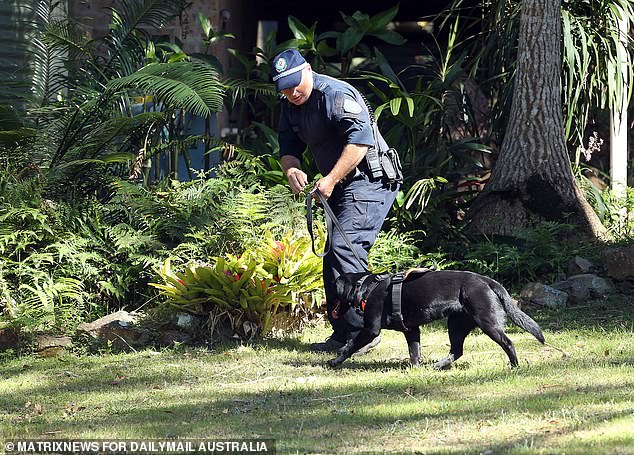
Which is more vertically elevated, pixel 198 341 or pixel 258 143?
pixel 258 143

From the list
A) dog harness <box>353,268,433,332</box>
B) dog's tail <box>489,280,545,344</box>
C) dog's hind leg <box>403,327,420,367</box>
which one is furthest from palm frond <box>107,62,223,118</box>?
dog's tail <box>489,280,545,344</box>

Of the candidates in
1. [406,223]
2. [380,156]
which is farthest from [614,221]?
[380,156]

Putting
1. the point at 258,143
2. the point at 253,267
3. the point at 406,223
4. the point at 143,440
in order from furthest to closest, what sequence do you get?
the point at 258,143
the point at 406,223
the point at 253,267
the point at 143,440

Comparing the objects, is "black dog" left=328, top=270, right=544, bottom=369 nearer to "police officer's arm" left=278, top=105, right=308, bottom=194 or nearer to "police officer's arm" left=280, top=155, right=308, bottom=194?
"police officer's arm" left=280, top=155, right=308, bottom=194

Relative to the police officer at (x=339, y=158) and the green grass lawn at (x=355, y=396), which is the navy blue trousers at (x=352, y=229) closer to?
the police officer at (x=339, y=158)

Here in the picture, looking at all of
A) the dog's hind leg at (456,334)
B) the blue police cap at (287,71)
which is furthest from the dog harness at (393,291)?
the blue police cap at (287,71)

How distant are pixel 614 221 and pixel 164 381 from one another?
18.4ft

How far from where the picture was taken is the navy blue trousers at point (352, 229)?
639 centimetres

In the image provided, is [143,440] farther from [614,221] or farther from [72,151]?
[614,221]

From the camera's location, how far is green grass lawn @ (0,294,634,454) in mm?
4469

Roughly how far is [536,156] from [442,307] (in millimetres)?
3826

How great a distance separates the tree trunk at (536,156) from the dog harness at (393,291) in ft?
10.8

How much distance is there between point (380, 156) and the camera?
6461 millimetres

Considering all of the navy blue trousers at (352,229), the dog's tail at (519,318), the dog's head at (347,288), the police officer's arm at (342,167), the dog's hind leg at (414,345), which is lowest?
Result: the dog's hind leg at (414,345)
